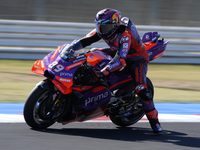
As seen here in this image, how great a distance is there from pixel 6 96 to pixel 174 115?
121 inches

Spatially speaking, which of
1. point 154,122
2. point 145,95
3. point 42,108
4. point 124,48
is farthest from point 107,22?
point 154,122

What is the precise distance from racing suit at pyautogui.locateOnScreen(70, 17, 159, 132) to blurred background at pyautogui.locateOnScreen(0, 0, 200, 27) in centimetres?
637

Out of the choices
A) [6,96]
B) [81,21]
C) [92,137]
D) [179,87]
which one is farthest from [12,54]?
[92,137]

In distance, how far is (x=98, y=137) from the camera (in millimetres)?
5332

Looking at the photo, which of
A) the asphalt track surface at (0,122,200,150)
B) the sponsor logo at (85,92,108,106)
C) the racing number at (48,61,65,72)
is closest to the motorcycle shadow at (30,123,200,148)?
the asphalt track surface at (0,122,200,150)

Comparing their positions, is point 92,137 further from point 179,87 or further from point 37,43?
point 37,43

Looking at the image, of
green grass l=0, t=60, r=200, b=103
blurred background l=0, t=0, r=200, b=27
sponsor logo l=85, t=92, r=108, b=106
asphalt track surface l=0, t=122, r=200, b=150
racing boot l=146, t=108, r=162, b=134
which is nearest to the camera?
asphalt track surface l=0, t=122, r=200, b=150

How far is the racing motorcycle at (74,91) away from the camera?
5184 mm

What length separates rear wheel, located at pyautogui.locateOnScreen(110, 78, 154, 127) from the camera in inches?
237

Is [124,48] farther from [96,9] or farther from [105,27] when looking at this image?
[96,9]

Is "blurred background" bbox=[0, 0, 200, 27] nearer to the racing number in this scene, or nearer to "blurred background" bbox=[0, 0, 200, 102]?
"blurred background" bbox=[0, 0, 200, 102]

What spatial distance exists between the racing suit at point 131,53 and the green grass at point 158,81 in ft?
7.69

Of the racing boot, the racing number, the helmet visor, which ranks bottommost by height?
the racing boot

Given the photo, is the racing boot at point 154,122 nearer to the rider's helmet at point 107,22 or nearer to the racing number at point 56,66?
the rider's helmet at point 107,22
